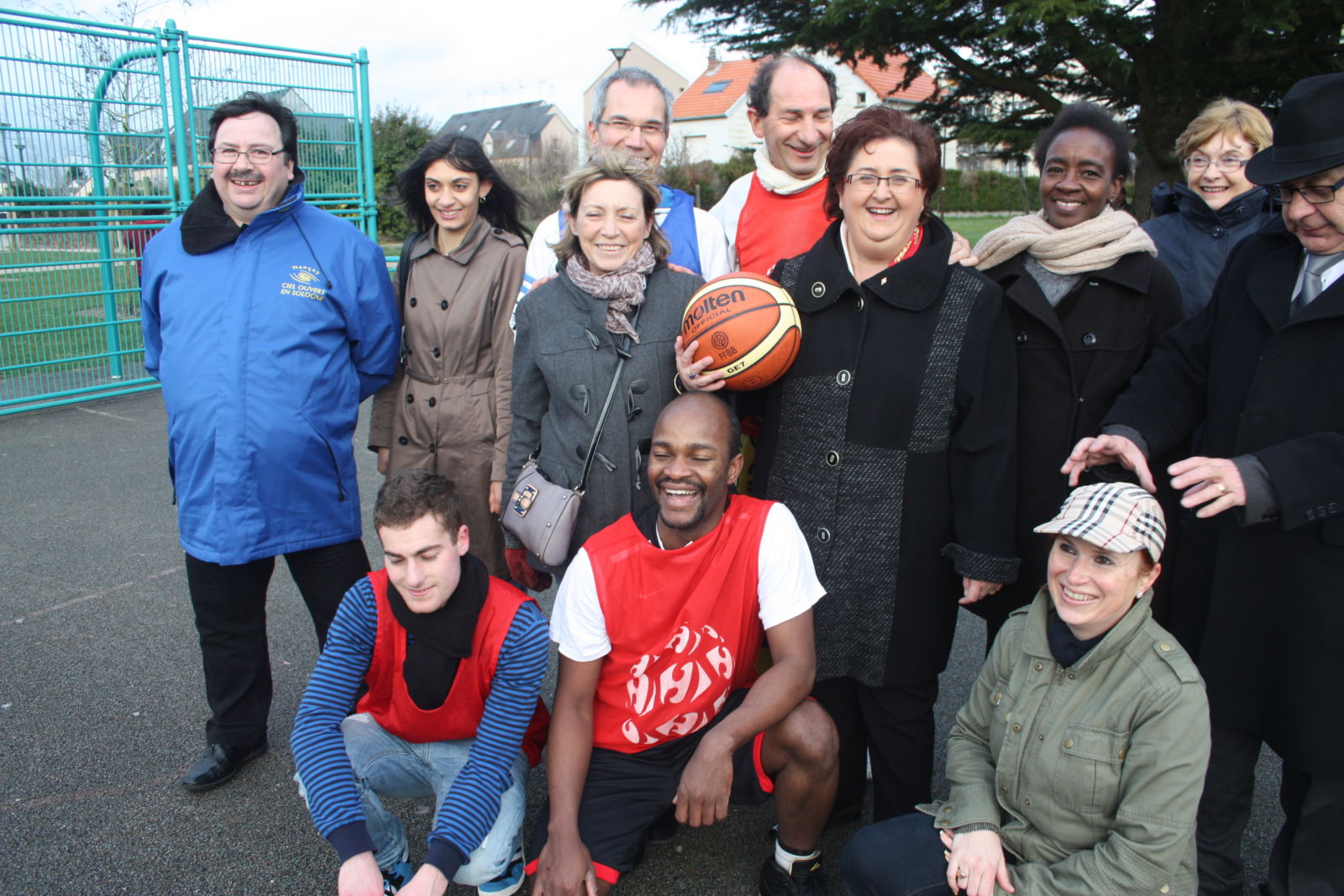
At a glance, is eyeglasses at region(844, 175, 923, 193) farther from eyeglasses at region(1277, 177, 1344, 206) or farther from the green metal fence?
the green metal fence

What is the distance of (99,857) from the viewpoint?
9.99ft

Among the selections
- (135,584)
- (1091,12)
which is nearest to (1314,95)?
(135,584)

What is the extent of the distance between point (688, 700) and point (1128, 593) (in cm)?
127

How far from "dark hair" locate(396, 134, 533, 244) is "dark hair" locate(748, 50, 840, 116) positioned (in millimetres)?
1093

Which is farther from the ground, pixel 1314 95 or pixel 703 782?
pixel 1314 95

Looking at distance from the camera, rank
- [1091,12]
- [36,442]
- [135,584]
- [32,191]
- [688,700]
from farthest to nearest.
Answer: [1091,12], [32,191], [36,442], [135,584], [688,700]

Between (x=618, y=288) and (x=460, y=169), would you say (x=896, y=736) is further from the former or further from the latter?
(x=460, y=169)

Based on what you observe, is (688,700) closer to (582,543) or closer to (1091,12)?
(582,543)

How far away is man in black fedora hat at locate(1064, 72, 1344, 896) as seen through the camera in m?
2.33

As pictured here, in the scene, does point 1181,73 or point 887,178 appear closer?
point 887,178

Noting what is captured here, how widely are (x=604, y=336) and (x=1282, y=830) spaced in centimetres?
245

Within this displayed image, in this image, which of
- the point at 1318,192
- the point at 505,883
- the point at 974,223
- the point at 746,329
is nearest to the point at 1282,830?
the point at 1318,192

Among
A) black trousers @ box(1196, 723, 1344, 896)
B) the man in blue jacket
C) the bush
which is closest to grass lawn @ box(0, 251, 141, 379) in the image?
the man in blue jacket

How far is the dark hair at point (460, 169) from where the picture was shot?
3750mm
